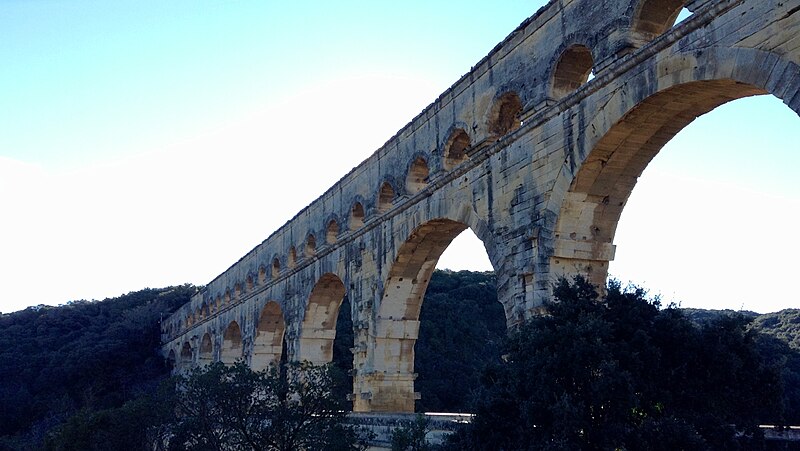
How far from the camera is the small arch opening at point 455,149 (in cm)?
1164

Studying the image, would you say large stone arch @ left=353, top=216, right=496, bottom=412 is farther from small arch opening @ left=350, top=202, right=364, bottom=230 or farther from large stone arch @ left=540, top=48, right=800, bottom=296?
large stone arch @ left=540, top=48, right=800, bottom=296

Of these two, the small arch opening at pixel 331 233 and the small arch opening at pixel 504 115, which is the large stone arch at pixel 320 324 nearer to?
the small arch opening at pixel 331 233

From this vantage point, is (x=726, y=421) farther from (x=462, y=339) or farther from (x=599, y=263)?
(x=462, y=339)

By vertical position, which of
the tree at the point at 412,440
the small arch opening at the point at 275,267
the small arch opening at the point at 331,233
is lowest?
the tree at the point at 412,440

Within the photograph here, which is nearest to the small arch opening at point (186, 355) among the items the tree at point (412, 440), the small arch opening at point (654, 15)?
the tree at point (412, 440)

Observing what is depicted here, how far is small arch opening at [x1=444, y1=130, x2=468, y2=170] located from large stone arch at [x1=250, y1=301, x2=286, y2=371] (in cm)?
1086

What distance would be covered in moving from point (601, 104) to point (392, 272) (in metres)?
6.41

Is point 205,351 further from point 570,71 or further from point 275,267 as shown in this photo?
point 570,71

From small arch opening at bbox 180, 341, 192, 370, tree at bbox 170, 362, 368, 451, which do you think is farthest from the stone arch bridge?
small arch opening at bbox 180, 341, 192, 370

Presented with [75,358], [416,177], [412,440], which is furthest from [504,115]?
[75,358]

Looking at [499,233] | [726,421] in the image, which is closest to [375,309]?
[499,233]

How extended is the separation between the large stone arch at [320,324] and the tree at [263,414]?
20.5 ft

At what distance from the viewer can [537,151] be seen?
9.16 m

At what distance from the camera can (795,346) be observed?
20.7 meters
